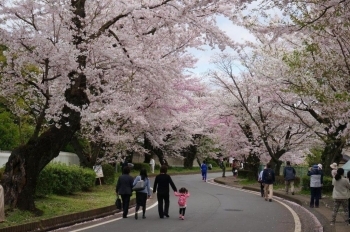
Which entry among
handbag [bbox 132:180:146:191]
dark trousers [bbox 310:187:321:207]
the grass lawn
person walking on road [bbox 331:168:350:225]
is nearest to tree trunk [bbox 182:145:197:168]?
the grass lawn

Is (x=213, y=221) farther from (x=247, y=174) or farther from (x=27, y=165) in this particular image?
(x=247, y=174)

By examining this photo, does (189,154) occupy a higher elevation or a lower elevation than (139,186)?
higher

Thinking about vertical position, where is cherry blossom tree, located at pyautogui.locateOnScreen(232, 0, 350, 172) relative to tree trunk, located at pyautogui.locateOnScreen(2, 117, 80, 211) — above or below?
above

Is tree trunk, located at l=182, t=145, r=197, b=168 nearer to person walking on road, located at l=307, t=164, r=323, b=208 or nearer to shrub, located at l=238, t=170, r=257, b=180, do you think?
shrub, located at l=238, t=170, r=257, b=180

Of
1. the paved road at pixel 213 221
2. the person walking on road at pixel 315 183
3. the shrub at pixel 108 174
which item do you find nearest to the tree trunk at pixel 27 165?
the paved road at pixel 213 221

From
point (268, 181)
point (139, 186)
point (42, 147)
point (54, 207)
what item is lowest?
point (54, 207)

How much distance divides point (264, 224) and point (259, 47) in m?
17.6

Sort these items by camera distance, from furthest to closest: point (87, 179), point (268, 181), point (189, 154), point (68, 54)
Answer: point (189, 154)
point (268, 181)
point (87, 179)
point (68, 54)

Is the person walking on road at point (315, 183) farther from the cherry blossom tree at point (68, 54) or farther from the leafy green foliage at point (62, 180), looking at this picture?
the leafy green foliage at point (62, 180)

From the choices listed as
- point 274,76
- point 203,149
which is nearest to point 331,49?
point 274,76

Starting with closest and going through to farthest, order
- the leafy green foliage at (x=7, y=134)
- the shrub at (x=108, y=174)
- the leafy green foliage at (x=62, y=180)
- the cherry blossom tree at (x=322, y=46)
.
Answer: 1. the cherry blossom tree at (x=322, y=46)
2. the leafy green foliage at (x=62, y=180)
3. the leafy green foliage at (x=7, y=134)
4. the shrub at (x=108, y=174)

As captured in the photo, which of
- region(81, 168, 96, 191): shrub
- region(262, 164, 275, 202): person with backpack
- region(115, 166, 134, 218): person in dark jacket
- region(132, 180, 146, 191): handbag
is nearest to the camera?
region(132, 180, 146, 191): handbag

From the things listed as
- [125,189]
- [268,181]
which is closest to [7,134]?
[268,181]

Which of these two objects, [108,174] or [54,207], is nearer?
[54,207]
